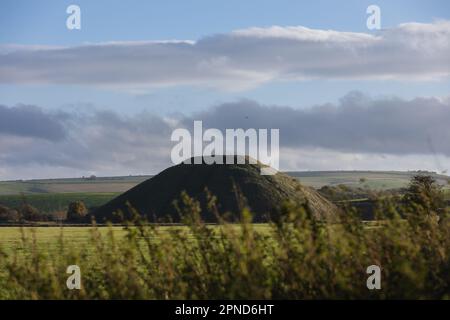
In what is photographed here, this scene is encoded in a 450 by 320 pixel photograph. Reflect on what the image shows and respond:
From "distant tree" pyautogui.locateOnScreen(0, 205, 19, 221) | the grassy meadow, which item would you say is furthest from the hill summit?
the grassy meadow

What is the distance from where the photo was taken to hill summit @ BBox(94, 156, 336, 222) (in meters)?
95.6

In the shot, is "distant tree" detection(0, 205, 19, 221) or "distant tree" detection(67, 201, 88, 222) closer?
"distant tree" detection(0, 205, 19, 221)

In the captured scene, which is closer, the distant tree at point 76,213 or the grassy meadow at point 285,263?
the grassy meadow at point 285,263

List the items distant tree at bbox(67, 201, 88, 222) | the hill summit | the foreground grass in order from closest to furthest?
1. the foreground grass
2. the hill summit
3. distant tree at bbox(67, 201, 88, 222)

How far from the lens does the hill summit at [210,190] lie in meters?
95.6

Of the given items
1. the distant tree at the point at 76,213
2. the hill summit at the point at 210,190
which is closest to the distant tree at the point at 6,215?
the distant tree at the point at 76,213

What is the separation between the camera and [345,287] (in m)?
9.80

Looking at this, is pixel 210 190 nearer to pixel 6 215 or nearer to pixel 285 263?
pixel 6 215

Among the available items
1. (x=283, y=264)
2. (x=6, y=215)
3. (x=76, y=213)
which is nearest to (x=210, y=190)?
(x=76, y=213)

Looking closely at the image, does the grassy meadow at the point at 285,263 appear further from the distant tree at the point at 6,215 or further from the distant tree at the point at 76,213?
the distant tree at the point at 6,215

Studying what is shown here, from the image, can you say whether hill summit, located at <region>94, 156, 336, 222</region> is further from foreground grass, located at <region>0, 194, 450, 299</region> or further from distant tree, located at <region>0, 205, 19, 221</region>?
foreground grass, located at <region>0, 194, 450, 299</region>
